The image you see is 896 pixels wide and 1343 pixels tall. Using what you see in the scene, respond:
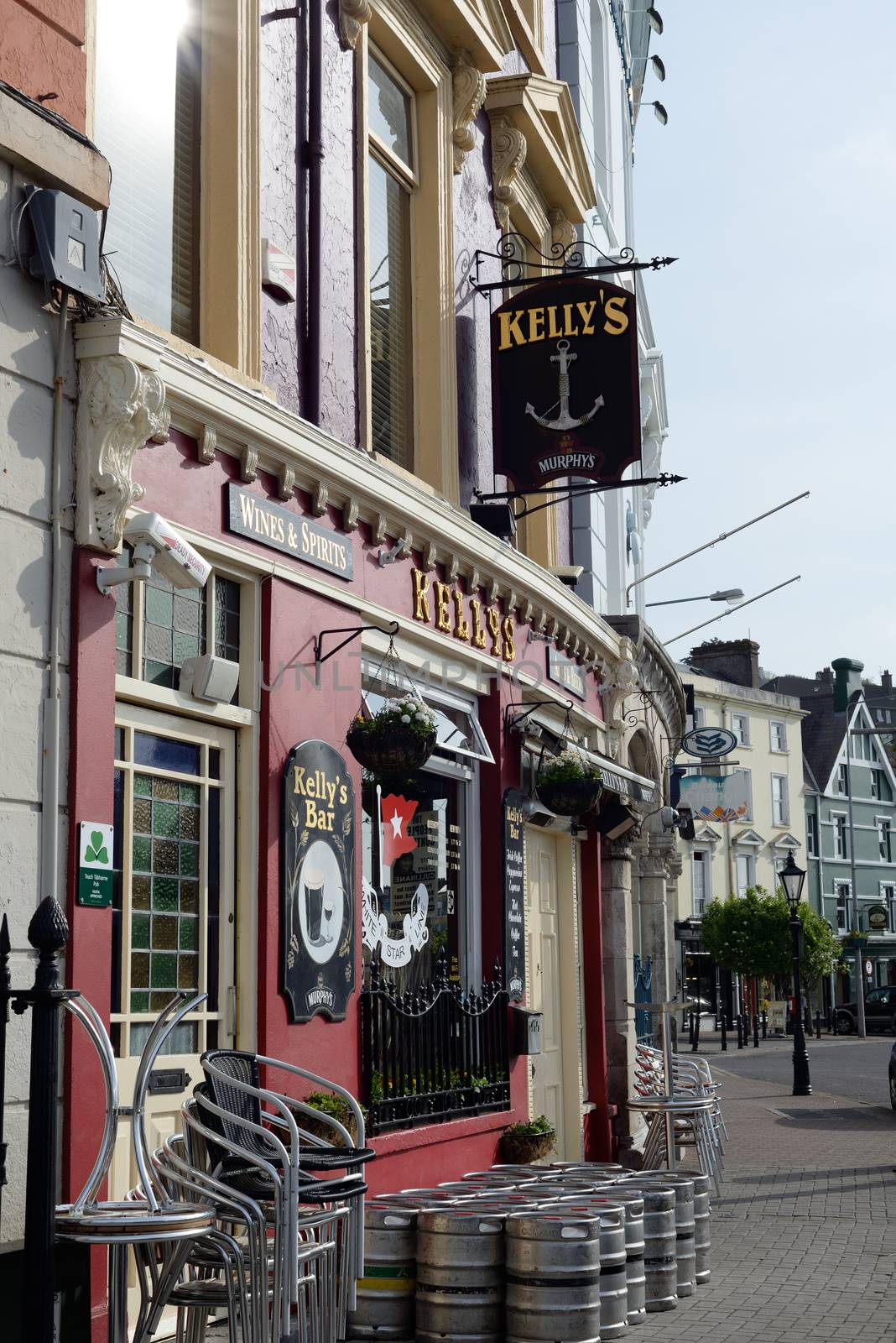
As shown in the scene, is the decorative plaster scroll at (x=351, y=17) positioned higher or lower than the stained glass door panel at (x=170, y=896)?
higher

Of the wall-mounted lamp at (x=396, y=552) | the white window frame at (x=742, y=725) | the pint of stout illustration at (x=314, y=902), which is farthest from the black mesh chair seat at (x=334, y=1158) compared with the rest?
the white window frame at (x=742, y=725)

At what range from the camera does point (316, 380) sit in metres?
9.80

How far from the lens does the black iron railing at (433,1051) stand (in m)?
9.68

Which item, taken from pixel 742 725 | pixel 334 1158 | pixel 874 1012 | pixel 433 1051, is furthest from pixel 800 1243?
pixel 742 725

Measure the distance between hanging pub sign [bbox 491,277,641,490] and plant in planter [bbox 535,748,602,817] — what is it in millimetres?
2180

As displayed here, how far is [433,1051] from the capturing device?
10625mm

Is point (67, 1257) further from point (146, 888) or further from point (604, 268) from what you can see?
point (604, 268)

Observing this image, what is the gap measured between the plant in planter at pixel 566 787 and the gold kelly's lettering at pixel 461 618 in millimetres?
933

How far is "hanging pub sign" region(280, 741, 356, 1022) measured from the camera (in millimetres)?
8641

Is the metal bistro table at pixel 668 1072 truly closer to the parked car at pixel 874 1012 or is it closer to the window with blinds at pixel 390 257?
the window with blinds at pixel 390 257

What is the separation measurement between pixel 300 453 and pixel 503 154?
6279mm

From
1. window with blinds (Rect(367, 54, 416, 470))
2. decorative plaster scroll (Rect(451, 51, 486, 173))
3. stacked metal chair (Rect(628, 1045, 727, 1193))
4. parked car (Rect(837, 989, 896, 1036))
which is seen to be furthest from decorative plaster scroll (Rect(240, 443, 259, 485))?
parked car (Rect(837, 989, 896, 1036))

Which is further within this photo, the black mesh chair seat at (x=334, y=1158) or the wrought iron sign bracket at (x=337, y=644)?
the wrought iron sign bracket at (x=337, y=644)

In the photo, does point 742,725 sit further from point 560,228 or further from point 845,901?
point 560,228
